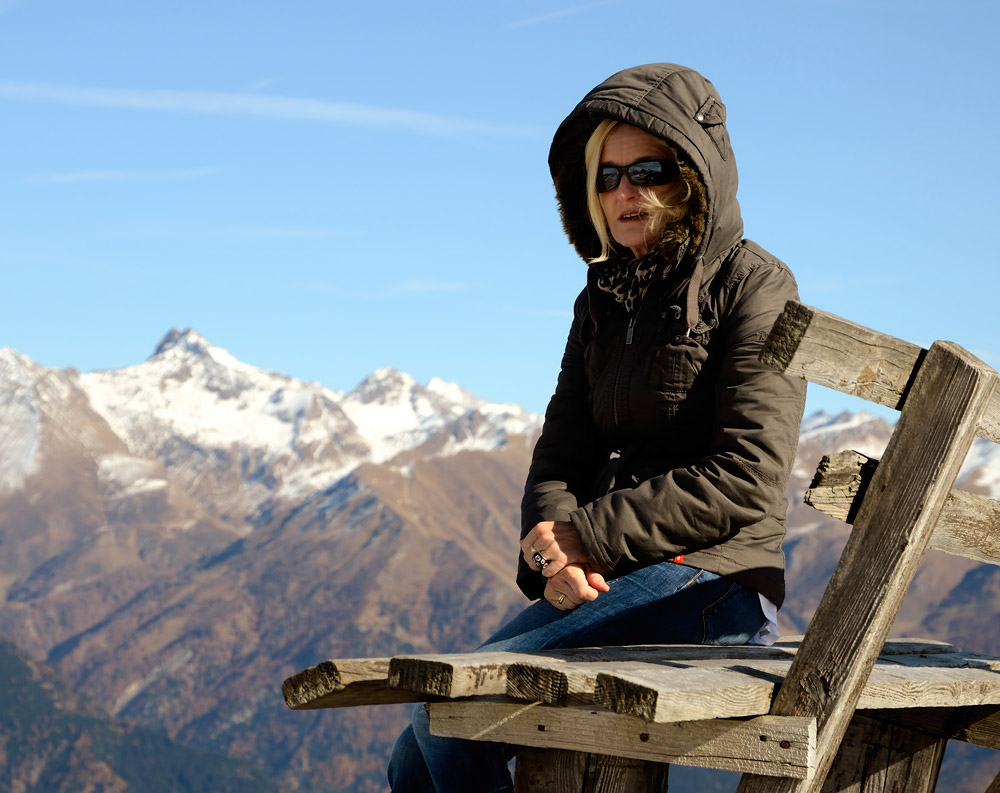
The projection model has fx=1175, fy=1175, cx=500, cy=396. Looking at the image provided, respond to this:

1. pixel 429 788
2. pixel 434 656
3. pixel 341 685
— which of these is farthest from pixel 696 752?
pixel 429 788

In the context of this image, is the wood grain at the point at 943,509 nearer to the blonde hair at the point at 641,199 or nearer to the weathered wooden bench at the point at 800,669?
the weathered wooden bench at the point at 800,669

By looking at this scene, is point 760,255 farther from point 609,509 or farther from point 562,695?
point 562,695

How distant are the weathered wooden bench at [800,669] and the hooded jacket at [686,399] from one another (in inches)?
27.3

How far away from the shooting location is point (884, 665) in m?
4.65

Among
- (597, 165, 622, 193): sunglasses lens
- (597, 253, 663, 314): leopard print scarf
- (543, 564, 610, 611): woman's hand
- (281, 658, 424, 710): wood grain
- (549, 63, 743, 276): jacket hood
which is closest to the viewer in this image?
(281, 658, 424, 710): wood grain

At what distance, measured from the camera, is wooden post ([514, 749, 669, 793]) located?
161 inches

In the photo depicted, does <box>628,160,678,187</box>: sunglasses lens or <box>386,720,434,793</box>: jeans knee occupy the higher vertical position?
<box>628,160,678,187</box>: sunglasses lens

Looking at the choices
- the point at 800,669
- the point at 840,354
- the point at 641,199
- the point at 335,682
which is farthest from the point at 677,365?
the point at 335,682

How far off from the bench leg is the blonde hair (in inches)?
95.5

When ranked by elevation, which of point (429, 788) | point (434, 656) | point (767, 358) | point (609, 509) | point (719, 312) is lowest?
point (429, 788)

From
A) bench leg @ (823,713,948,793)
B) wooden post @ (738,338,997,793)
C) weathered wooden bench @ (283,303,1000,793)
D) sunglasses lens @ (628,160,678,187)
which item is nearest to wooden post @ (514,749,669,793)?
weathered wooden bench @ (283,303,1000,793)

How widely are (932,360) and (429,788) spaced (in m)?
2.97

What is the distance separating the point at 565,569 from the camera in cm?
480

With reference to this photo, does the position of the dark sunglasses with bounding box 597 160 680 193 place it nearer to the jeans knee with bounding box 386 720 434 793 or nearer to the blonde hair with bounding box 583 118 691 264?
the blonde hair with bounding box 583 118 691 264
